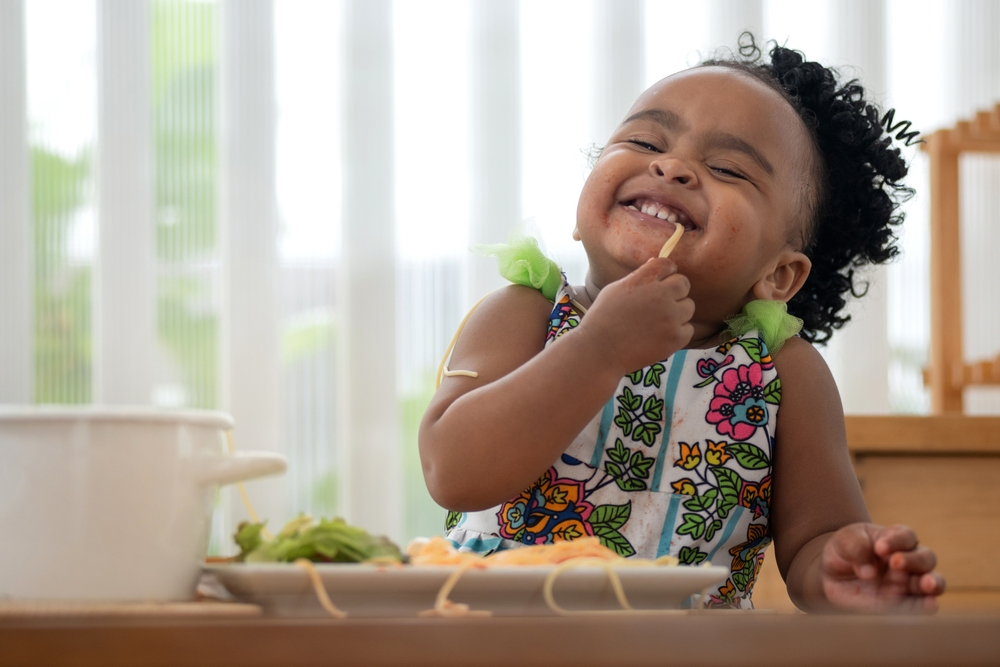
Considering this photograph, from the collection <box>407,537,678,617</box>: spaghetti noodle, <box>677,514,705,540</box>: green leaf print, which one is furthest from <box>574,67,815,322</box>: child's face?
<box>407,537,678,617</box>: spaghetti noodle

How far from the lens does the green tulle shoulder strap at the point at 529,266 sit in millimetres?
946

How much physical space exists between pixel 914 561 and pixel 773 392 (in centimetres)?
37

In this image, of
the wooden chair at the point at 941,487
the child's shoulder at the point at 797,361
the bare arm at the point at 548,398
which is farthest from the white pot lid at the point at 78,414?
the wooden chair at the point at 941,487

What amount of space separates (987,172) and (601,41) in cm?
90

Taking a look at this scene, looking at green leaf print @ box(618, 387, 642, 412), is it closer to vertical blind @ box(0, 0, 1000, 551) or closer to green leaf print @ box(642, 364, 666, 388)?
green leaf print @ box(642, 364, 666, 388)

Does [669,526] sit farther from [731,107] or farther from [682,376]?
[731,107]

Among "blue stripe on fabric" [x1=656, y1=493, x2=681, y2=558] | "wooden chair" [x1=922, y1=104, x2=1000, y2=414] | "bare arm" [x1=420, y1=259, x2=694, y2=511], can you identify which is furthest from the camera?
"wooden chair" [x1=922, y1=104, x2=1000, y2=414]

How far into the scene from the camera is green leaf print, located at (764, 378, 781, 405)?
2.89ft

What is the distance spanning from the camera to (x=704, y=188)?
87 centimetres

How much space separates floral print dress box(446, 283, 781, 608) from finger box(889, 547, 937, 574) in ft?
0.95

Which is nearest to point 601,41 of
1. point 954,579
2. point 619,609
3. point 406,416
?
point 406,416

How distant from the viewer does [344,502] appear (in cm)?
196

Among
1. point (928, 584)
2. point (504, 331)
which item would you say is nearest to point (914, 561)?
point (928, 584)

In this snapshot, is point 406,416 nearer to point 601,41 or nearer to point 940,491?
point 601,41
